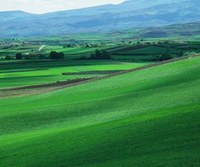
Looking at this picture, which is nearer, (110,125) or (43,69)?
(110,125)

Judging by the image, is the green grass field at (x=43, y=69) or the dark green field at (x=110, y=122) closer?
the dark green field at (x=110, y=122)

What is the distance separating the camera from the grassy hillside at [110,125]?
18.9m

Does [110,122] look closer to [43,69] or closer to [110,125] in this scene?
[110,125]

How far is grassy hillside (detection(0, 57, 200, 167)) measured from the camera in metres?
18.9

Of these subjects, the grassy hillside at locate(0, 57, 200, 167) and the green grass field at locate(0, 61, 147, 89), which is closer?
the grassy hillside at locate(0, 57, 200, 167)

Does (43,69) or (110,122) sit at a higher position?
(110,122)

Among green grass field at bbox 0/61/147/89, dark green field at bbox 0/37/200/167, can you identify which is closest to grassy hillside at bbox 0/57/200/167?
dark green field at bbox 0/37/200/167

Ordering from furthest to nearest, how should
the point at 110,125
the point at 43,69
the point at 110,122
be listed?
1. the point at 43,69
2. the point at 110,122
3. the point at 110,125

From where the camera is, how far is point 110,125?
77.6ft

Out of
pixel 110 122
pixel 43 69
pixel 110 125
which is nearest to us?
pixel 110 125

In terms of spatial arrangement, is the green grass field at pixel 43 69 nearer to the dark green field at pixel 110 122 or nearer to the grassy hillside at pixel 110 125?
the dark green field at pixel 110 122

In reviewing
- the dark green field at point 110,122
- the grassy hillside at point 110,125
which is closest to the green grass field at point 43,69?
the dark green field at point 110,122

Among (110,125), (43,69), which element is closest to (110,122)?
(110,125)

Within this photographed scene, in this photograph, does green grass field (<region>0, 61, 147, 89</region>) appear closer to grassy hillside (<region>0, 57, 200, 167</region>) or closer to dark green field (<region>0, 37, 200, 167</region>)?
dark green field (<region>0, 37, 200, 167</region>)
